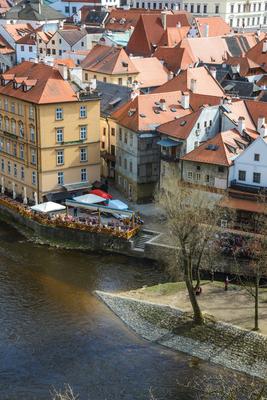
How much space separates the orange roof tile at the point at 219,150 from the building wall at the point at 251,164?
0.98 metres

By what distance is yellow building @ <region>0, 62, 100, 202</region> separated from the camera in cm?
7150

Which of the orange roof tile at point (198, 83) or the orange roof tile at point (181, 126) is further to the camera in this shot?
the orange roof tile at point (198, 83)

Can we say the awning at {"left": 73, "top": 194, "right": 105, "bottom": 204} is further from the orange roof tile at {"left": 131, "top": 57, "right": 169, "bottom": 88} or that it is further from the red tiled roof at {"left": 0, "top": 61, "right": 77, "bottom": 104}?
the orange roof tile at {"left": 131, "top": 57, "right": 169, "bottom": 88}

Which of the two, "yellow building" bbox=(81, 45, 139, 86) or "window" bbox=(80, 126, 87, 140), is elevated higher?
"yellow building" bbox=(81, 45, 139, 86)

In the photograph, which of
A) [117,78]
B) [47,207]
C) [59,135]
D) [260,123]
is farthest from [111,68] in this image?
[260,123]

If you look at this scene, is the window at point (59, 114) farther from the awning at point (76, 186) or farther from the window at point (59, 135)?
the awning at point (76, 186)

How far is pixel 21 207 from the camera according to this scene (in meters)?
72.3

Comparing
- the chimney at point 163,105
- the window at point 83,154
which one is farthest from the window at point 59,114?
the chimney at point 163,105

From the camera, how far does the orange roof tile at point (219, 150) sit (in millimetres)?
63469

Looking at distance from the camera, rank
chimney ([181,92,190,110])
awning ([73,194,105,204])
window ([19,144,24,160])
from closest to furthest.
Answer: awning ([73,194,105,204]) → window ([19,144,24,160]) → chimney ([181,92,190,110])

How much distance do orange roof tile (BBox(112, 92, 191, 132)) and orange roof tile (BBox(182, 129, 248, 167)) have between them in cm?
896

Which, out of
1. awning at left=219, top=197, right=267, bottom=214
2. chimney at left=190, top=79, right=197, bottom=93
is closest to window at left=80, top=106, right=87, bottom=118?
chimney at left=190, top=79, right=197, bottom=93

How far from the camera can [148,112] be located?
74.3m

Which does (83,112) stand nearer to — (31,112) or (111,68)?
(31,112)
